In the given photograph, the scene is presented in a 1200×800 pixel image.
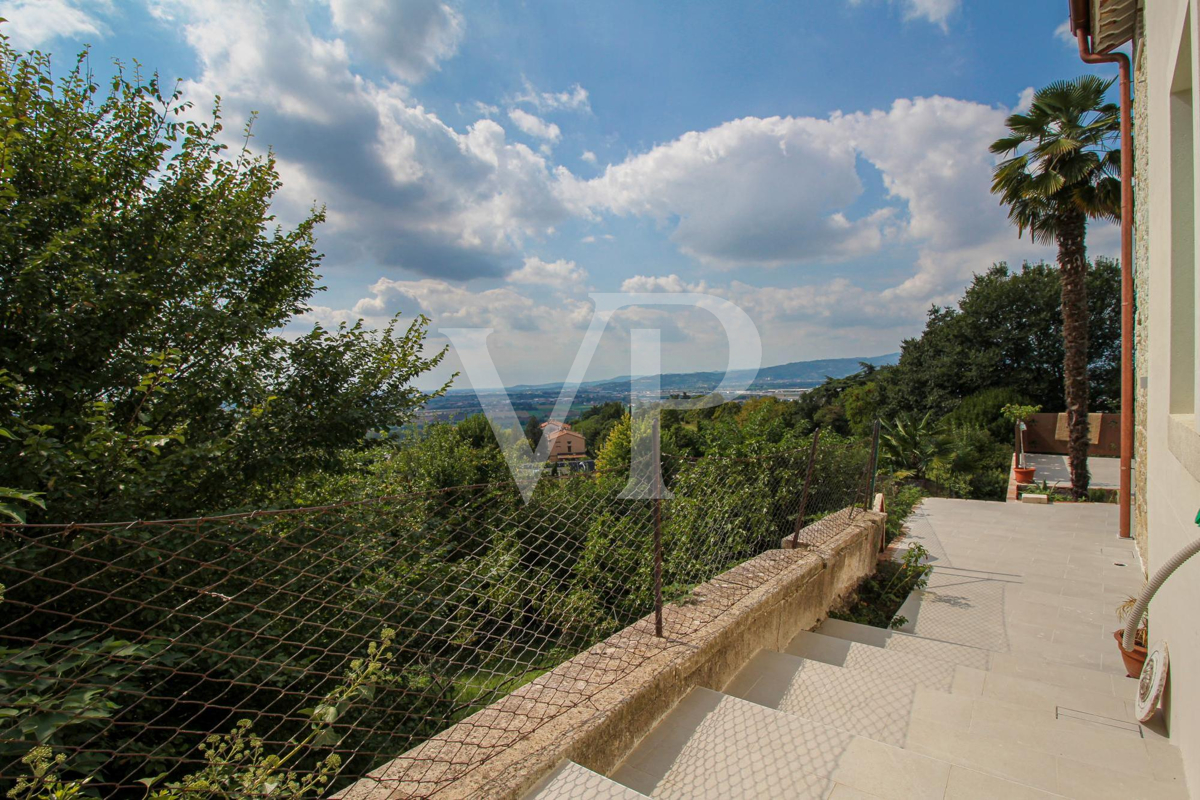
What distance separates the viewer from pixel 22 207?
10.9 feet

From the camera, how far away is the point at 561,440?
6.91m

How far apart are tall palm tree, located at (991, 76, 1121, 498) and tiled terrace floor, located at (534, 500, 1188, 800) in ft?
25.6

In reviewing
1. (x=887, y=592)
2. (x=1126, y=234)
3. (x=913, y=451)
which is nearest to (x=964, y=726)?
(x=887, y=592)

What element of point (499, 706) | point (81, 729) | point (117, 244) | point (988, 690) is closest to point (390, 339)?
point (117, 244)

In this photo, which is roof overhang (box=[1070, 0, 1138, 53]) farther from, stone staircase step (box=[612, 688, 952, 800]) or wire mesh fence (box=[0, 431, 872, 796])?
stone staircase step (box=[612, 688, 952, 800])

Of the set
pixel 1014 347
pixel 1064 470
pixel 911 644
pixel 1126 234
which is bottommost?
pixel 1064 470

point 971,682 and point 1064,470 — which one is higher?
point 971,682

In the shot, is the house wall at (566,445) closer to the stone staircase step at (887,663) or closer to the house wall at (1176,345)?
the stone staircase step at (887,663)

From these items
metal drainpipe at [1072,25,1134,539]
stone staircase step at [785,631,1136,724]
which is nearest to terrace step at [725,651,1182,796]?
stone staircase step at [785,631,1136,724]

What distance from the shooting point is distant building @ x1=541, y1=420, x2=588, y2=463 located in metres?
6.30

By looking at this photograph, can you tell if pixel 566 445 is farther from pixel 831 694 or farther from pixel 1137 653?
pixel 1137 653

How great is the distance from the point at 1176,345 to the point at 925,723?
2.11 m

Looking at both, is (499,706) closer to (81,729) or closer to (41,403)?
(81,729)

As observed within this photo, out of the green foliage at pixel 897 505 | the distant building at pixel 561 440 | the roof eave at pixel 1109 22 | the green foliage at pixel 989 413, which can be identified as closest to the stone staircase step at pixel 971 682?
the distant building at pixel 561 440
